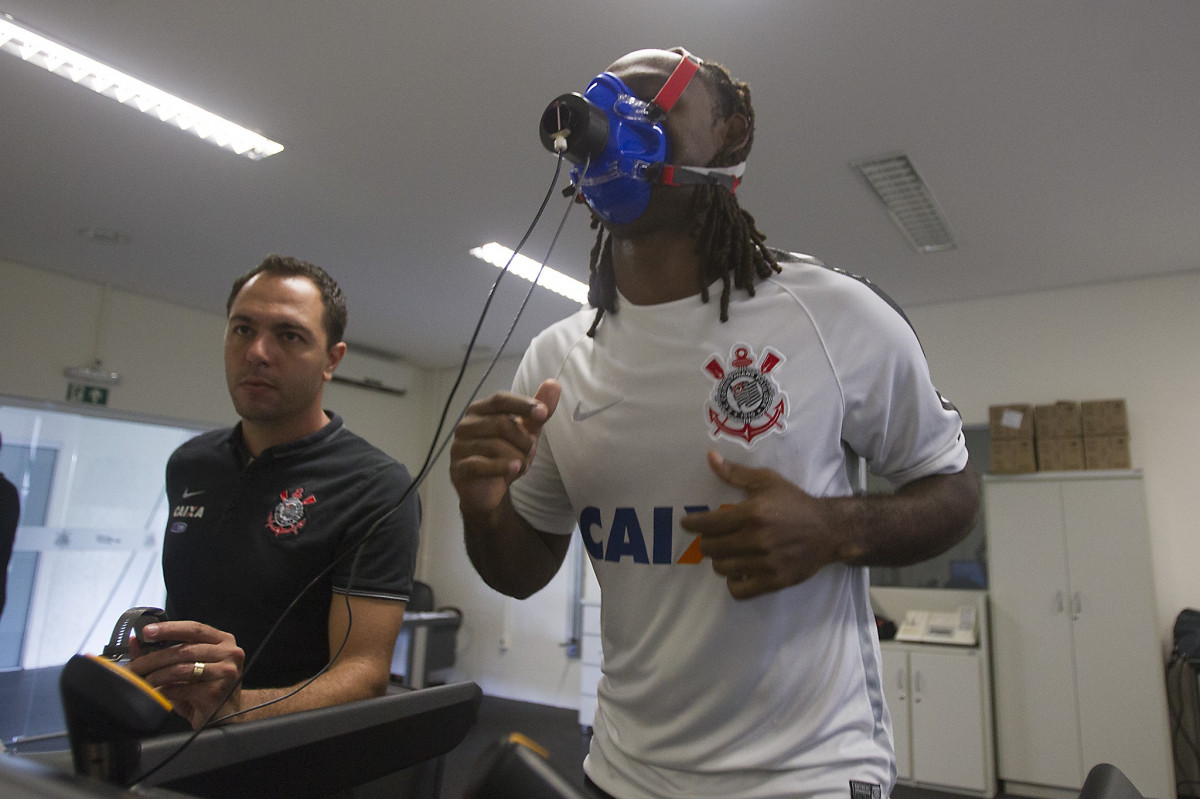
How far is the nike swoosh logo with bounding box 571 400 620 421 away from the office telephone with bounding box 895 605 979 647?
4.42 m

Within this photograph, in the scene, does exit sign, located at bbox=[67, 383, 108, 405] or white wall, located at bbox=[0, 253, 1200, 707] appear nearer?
white wall, located at bbox=[0, 253, 1200, 707]

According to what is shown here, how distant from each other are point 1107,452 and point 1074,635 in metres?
1.07

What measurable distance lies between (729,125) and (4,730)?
532 cm

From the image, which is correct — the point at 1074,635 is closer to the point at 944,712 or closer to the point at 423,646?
the point at 944,712

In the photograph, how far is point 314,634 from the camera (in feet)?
4.12

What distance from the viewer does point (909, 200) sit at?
12.7 feet

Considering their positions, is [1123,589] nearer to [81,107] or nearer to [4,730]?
[81,107]

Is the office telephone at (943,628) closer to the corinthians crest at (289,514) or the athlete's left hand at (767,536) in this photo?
A: the corinthians crest at (289,514)

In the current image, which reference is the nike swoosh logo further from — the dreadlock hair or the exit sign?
the exit sign

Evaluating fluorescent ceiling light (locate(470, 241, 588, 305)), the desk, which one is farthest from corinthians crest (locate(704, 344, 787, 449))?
the desk

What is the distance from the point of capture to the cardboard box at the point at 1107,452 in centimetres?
447

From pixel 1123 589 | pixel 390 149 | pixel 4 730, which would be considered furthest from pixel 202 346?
pixel 1123 589

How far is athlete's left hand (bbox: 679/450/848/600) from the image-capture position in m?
0.70

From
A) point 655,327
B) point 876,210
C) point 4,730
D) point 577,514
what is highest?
point 876,210
